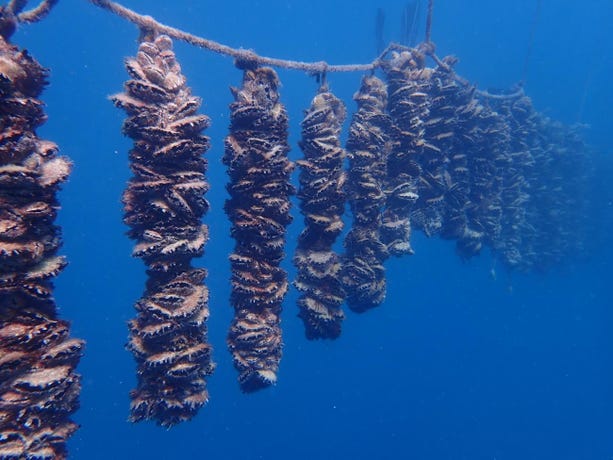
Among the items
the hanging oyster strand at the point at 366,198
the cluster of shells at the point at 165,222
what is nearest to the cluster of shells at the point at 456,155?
the hanging oyster strand at the point at 366,198

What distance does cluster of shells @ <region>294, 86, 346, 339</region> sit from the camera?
5918mm

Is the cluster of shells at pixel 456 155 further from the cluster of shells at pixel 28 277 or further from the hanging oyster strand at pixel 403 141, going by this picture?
the cluster of shells at pixel 28 277

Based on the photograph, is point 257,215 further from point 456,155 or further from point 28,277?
point 456,155

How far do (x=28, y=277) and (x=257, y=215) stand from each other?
93.9 inches

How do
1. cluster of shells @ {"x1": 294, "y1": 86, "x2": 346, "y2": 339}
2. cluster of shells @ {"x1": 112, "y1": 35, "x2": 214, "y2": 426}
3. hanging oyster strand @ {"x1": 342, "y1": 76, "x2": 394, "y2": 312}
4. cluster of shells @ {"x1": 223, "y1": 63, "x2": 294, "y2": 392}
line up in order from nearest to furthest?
cluster of shells @ {"x1": 112, "y1": 35, "x2": 214, "y2": 426} → cluster of shells @ {"x1": 223, "y1": 63, "x2": 294, "y2": 392} → cluster of shells @ {"x1": 294, "y1": 86, "x2": 346, "y2": 339} → hanging oyster strand @ {"x1": 342, "y1": 76, "x2": 394, "y2": 312}

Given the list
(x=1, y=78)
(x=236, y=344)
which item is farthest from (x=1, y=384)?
(x=236, y=344)

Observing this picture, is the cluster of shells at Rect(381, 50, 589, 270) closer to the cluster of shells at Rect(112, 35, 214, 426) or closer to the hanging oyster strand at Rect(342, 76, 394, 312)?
the hanging oyster strand at Rect(342, 76, 394, 312)

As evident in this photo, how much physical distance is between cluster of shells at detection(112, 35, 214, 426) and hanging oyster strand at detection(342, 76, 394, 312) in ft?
9.87

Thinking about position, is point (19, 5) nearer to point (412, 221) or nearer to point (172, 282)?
point (172, 282)

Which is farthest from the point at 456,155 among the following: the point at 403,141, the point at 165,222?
the point at 165,222

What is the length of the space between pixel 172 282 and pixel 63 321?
3.30 ft

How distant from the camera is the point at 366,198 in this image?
21.9ft

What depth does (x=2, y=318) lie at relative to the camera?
3197 millimetres

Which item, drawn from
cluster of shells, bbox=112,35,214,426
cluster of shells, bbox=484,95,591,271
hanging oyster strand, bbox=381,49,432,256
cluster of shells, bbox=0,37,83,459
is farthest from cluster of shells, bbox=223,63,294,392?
cluster of shells, bbox=484,95,591,271
